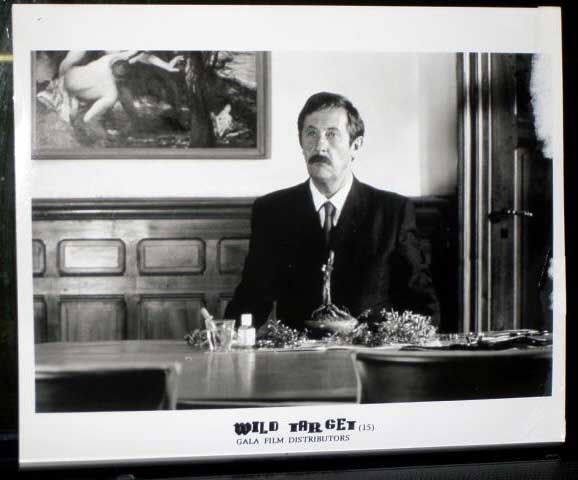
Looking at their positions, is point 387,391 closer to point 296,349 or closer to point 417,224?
point 296,349

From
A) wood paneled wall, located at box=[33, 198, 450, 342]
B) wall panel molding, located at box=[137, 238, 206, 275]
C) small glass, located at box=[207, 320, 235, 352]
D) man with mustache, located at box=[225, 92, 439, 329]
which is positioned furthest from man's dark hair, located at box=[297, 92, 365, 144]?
small glass, located at box=[207, 320, 235, 352]

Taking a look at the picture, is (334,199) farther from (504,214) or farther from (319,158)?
(504,214)

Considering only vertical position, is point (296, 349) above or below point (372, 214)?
below

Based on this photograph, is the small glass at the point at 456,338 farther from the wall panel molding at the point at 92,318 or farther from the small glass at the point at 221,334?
the wall panel molding at the point at 92,318

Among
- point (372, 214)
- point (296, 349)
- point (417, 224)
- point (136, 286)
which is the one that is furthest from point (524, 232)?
point (136, 286)

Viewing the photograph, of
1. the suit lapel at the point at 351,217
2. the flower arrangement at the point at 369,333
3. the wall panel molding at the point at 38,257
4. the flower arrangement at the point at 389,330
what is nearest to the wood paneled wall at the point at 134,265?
the wall panel molding at the point at 38,257

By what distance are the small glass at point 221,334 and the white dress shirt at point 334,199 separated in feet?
1.17

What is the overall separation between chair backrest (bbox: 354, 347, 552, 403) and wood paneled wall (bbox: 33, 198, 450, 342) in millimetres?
418

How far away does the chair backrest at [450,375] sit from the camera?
1.77 meters

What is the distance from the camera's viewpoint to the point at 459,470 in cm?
176

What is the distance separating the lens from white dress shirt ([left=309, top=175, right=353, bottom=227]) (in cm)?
181

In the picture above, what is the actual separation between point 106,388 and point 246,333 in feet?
1.18

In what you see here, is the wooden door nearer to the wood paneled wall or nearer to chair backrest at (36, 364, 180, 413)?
the wood paneled wall

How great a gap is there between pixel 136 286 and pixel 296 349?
423 millimetres
